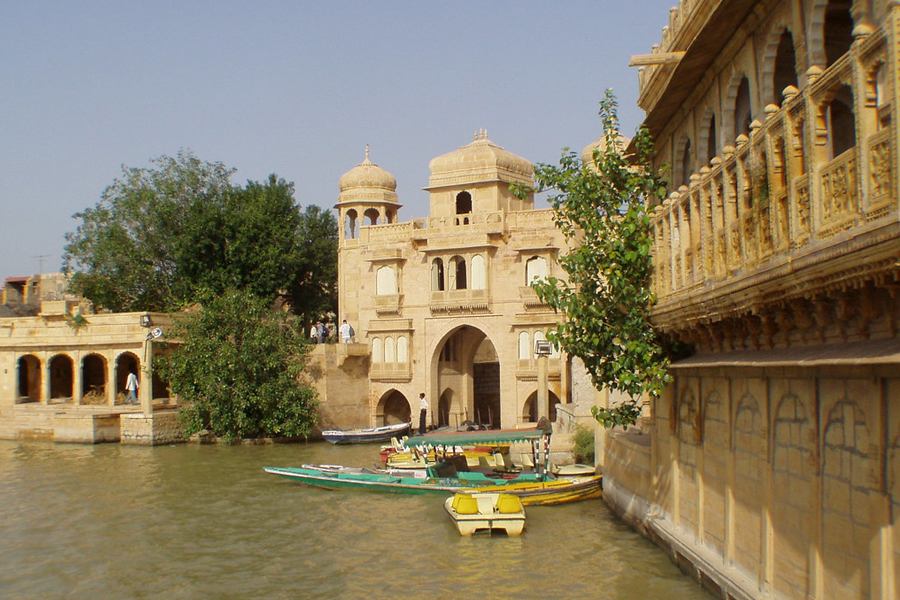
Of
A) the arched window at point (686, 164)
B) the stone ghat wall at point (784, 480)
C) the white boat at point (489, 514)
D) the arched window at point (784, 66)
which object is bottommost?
the white boat at point (489, 514)

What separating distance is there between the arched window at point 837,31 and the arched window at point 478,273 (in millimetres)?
22060

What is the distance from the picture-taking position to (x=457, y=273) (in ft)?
116

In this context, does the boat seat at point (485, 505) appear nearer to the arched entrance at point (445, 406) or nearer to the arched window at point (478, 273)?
the arched window at point (478, 273)

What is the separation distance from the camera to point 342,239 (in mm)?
35219

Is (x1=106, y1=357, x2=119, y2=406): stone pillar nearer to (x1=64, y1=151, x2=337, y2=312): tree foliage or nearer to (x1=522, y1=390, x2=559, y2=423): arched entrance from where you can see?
(x1=64, y1=151, x2=337, y2=312): tree foliage

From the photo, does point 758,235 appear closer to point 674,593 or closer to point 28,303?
point 674,593

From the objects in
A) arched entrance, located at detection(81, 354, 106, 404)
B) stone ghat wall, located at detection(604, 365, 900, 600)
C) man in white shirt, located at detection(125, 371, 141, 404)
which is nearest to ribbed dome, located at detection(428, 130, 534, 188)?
man in white shirt, located at detection(125, 371, 141, 404)

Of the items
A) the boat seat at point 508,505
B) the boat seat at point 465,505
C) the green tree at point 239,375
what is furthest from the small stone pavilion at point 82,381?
the boat seat at point 508,505

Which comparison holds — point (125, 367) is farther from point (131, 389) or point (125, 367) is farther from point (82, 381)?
point (131, 389)

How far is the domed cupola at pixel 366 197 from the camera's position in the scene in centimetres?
3609

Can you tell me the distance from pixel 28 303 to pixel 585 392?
35.2 metres

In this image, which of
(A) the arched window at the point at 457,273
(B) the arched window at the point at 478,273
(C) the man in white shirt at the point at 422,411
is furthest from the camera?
(A) the arched window at the point at 457,273

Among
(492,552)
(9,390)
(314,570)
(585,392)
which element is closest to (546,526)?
(492,552)

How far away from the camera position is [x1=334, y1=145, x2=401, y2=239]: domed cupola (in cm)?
3609
